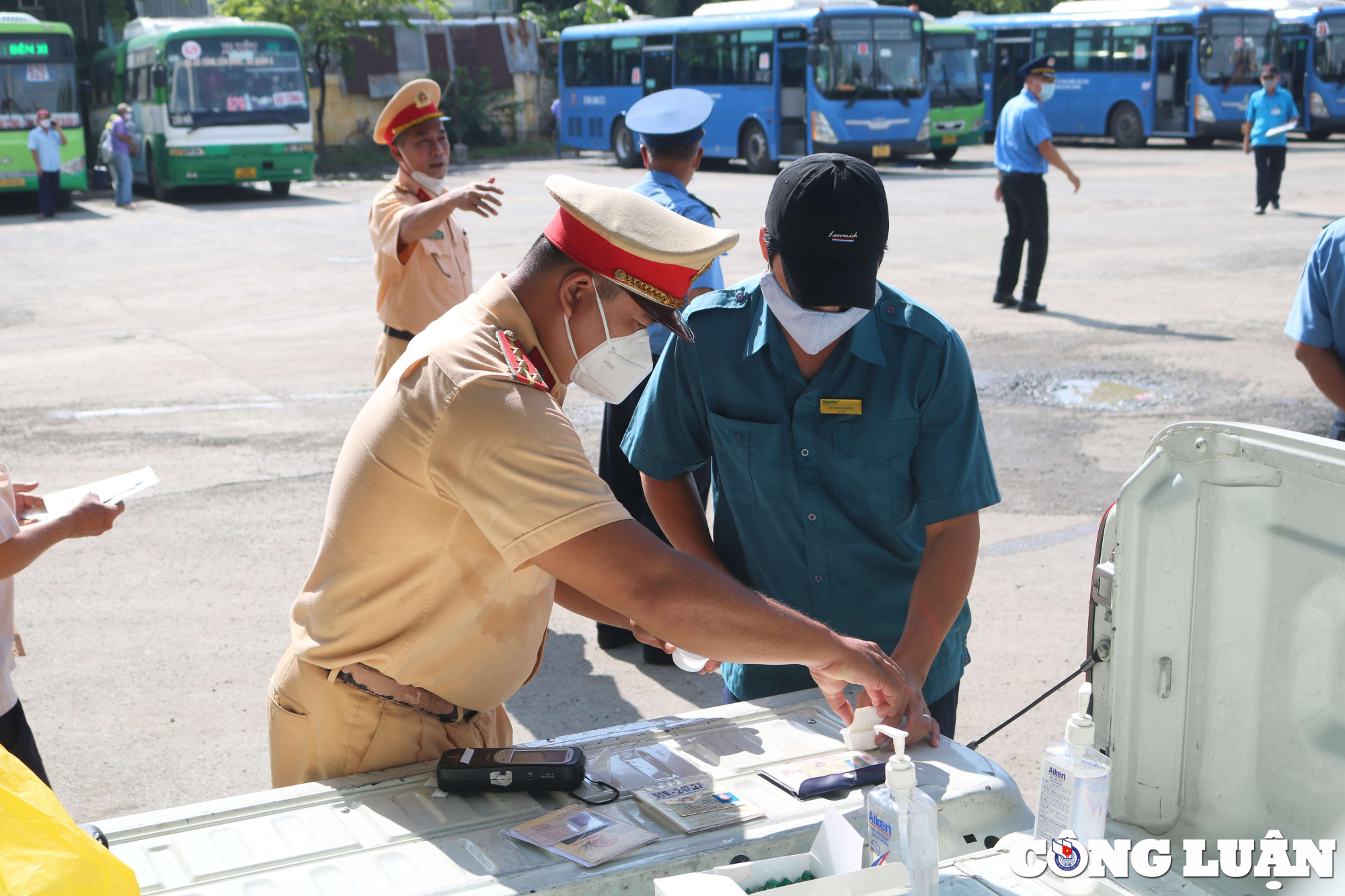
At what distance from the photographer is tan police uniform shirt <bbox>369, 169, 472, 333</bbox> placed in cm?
Result: 538

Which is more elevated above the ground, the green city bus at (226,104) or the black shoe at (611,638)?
the green city bus at (226,104)

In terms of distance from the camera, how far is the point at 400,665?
219cm

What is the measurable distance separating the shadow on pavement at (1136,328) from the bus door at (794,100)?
1416 cm

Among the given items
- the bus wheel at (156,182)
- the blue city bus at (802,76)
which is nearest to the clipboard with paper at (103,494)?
the blue city bus at (802,76)

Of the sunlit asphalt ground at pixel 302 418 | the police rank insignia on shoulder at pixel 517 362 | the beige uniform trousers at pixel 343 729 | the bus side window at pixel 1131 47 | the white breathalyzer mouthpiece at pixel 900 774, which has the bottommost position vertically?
the sunlit asphalt ground at pixel 302 418

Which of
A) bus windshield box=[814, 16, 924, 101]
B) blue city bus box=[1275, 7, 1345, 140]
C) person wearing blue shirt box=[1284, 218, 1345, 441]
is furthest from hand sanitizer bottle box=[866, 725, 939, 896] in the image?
blue city bus box=[1275, 7, 1345, 140]

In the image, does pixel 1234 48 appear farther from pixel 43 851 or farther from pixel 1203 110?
pixel 43 851

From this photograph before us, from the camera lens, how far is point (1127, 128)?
29.1 m

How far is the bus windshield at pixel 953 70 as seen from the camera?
27.9m

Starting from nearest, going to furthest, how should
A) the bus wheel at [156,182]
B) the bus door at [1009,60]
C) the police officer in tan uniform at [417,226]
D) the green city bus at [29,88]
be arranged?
the police officer in tan uniform at [417,226] < the green city bus at [29,88] < the bus wheel at [156,182] < the bus door at [1009,60]

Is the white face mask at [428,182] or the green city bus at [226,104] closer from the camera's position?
the white face mask at [428,182]

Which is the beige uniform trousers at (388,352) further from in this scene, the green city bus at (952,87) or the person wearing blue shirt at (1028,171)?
the green city bus at (952,87)

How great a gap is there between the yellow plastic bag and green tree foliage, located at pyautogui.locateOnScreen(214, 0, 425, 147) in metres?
32.2

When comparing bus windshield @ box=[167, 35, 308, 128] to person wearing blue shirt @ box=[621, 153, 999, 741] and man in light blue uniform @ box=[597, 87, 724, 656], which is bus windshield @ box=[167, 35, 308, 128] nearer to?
man in light blue uniform @ box=[597, 87, 724, 656]
